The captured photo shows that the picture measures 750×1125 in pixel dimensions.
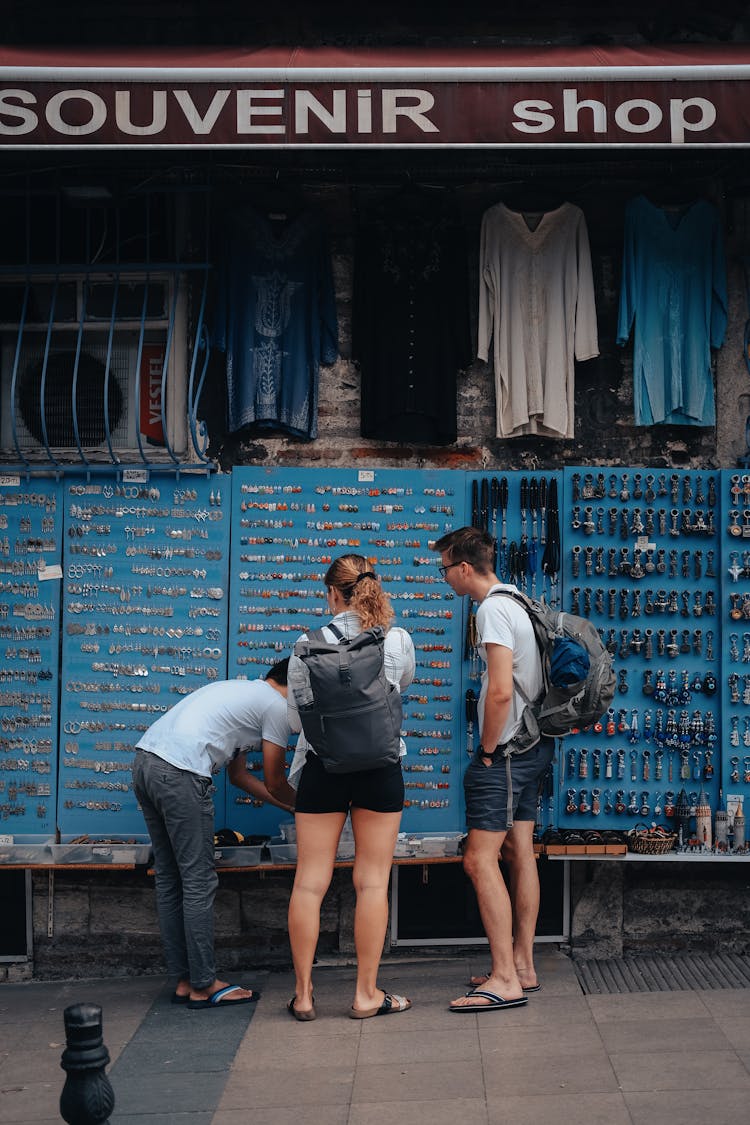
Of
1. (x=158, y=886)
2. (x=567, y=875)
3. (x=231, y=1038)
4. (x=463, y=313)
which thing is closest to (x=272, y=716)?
(x=158, y=886)

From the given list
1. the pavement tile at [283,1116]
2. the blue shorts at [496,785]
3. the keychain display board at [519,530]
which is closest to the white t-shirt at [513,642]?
the blue shorts at [496,785]

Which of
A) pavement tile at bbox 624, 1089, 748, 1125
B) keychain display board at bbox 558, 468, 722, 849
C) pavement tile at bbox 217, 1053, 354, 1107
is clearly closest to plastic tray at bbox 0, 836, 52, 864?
pavement tile at bbox 217, 1053, 354, 1107

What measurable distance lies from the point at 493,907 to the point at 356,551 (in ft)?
6.92

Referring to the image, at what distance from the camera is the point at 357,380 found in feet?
23.8

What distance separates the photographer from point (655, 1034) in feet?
18.7

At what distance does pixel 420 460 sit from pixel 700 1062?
3455mm

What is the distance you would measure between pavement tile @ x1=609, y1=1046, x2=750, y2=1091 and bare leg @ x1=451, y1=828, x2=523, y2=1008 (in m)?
0.71

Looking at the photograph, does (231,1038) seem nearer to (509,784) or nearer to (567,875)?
(509,784)

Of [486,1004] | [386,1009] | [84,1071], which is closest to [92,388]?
[386,1009]

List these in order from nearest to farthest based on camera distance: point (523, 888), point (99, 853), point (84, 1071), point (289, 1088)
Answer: point (84, 1071) → point (289, 1088) → point (523, 888) → point (99, 853)

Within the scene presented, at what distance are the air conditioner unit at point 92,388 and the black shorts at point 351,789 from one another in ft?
7.82

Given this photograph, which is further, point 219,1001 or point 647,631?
point 647,631

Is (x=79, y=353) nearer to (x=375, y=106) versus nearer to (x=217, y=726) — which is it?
(x=375, y=106)

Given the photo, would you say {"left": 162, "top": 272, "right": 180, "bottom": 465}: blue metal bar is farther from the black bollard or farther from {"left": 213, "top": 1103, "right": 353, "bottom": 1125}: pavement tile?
the black bollard
